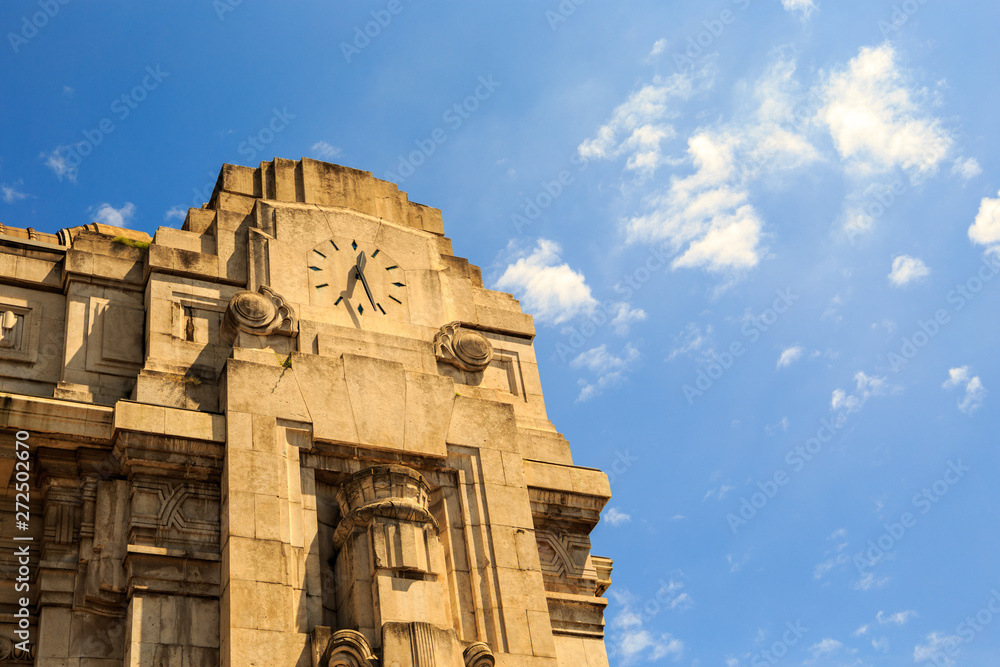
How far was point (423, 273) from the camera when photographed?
23.2m

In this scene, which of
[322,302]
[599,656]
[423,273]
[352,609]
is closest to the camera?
[352,609]

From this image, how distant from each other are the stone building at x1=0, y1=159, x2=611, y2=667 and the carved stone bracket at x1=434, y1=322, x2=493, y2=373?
0.04 m

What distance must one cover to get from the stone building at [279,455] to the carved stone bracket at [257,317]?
0.04 metres

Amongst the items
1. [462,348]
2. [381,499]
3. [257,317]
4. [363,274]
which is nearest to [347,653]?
[381,499]

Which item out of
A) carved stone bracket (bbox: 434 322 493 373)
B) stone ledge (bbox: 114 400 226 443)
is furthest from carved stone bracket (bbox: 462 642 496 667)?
carved stone bracket (bbox: 434 322 493 373)

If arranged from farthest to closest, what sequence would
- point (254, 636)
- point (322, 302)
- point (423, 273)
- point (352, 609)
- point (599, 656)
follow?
point (423, 273) → point (322, 302) → point (599, 656) → point (352, 609) → point (254, 636)

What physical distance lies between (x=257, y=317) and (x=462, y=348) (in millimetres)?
4084

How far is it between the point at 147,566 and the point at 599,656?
25.6 feet

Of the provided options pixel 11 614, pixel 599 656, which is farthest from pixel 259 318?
pixel 599 656

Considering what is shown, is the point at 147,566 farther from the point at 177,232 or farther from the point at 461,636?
the point at 177,232

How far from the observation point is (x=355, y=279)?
73.2 feet

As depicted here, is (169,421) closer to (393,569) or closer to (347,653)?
(393,569)

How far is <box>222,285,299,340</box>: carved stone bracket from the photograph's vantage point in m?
20.4

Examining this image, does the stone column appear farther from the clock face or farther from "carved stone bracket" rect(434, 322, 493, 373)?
the clock face
